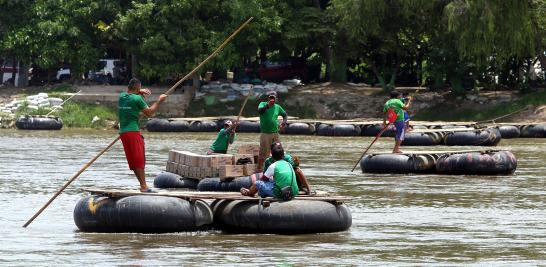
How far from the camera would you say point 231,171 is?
952 inches

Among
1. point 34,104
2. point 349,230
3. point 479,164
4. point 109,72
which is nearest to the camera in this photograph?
point 349,230

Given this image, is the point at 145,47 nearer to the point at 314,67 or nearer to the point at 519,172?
the point at 314,67

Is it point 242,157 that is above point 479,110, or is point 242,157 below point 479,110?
above

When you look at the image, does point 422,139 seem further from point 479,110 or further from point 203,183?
point 203,183

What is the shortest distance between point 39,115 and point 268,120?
33436 millimetres

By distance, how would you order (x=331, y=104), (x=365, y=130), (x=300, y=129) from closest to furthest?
(x=365, y=130) < (x=300, y=129) < (x=331, y=104)

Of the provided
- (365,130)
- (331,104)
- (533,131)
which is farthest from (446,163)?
(331,104)

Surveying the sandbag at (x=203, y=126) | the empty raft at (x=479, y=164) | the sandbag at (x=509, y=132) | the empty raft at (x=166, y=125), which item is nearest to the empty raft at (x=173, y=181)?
the empty raft at (x=479, y=164)

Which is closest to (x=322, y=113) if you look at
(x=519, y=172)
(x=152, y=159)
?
(x=152, y=159)

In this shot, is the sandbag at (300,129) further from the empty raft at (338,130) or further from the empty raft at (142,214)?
the empty raft at (142,214)

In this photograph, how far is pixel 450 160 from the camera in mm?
31047

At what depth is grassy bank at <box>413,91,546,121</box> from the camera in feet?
182

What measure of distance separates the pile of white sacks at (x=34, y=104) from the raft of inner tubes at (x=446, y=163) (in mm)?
30193

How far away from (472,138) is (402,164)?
1249cm
